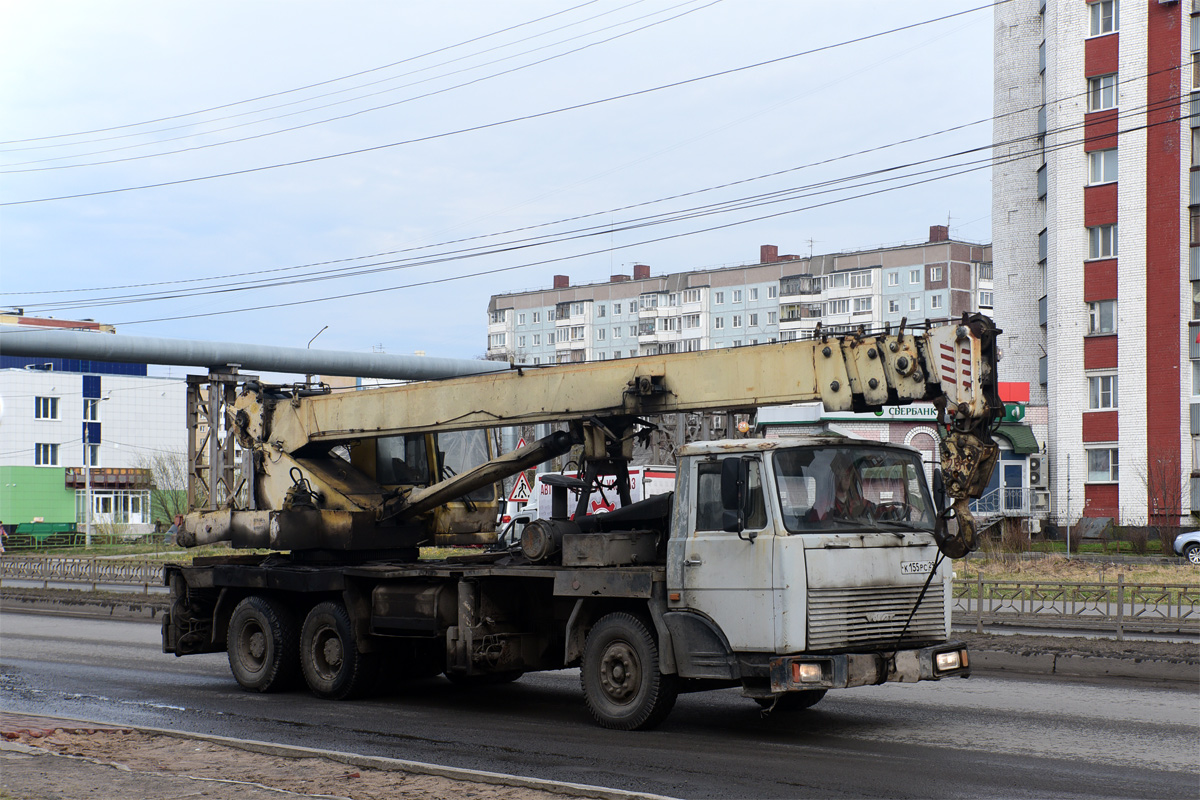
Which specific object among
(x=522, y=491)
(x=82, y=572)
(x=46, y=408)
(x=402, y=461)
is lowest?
(x=82, y=572)

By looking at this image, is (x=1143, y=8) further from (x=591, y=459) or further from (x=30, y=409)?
(x=30, y=409)

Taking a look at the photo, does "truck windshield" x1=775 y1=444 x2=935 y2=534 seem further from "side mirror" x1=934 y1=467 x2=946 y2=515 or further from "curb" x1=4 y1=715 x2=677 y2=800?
"curb" x1=4 y1=715 x2=677 y2=800

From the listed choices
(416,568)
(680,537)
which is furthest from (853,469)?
(416,568)

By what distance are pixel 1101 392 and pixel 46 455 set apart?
71452 millimetres

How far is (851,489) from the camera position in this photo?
10.3 m

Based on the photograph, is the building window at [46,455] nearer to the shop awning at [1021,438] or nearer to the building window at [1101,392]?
the shop awning at [1021,438]

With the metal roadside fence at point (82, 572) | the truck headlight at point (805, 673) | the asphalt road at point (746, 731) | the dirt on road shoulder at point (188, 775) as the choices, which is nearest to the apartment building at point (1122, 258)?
the metal roadside fence at point (82, 572)

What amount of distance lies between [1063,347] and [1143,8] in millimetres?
12979

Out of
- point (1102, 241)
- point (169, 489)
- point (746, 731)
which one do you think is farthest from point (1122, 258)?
point (169, 489)

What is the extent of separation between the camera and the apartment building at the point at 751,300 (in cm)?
10262

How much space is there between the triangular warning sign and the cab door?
18848 mm

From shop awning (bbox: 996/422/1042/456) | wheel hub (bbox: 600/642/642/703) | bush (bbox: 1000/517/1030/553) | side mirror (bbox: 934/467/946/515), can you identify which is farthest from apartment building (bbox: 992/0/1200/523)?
wheel hub (bbox: 600/642/642/703)

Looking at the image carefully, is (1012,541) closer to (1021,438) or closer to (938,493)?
(1021,438)

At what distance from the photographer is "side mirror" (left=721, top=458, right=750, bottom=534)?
10.0 m
